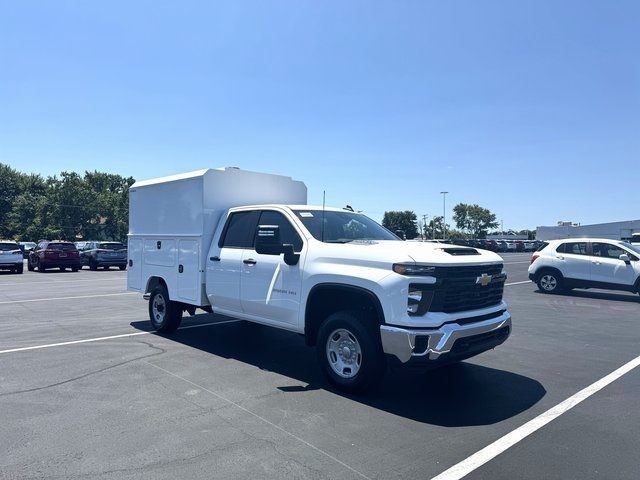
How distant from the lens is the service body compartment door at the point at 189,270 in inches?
296

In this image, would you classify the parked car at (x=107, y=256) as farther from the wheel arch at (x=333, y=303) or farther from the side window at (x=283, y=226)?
the wheel arch at (x=333, y=303)

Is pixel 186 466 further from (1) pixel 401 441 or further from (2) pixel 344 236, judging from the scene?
(2) pixel 344 236

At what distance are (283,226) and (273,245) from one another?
83 cm

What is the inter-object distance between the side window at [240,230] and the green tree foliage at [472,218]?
10225cm

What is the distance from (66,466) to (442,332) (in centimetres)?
337

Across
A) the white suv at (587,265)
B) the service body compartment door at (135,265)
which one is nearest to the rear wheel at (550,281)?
the white suv at (587,265)

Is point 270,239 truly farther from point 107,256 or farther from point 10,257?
point 107,256

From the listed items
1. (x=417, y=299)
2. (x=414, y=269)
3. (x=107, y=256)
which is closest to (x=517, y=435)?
(x=417, y=299)

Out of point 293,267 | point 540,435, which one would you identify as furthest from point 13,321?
point 540,435

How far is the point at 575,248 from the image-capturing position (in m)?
15.3

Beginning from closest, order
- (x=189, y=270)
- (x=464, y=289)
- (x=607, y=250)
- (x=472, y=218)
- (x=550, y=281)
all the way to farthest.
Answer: (x=464, y=289)
(x=189, y=270)
(x=607, y=250)
(x=550, y=281)
(x=472, y=218)

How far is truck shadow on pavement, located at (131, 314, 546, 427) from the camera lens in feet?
15.7

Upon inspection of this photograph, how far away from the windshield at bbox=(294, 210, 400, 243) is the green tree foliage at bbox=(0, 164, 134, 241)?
199ft

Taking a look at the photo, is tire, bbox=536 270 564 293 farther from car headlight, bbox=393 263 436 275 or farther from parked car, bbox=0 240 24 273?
parked car, bbox=0 240 24 273
